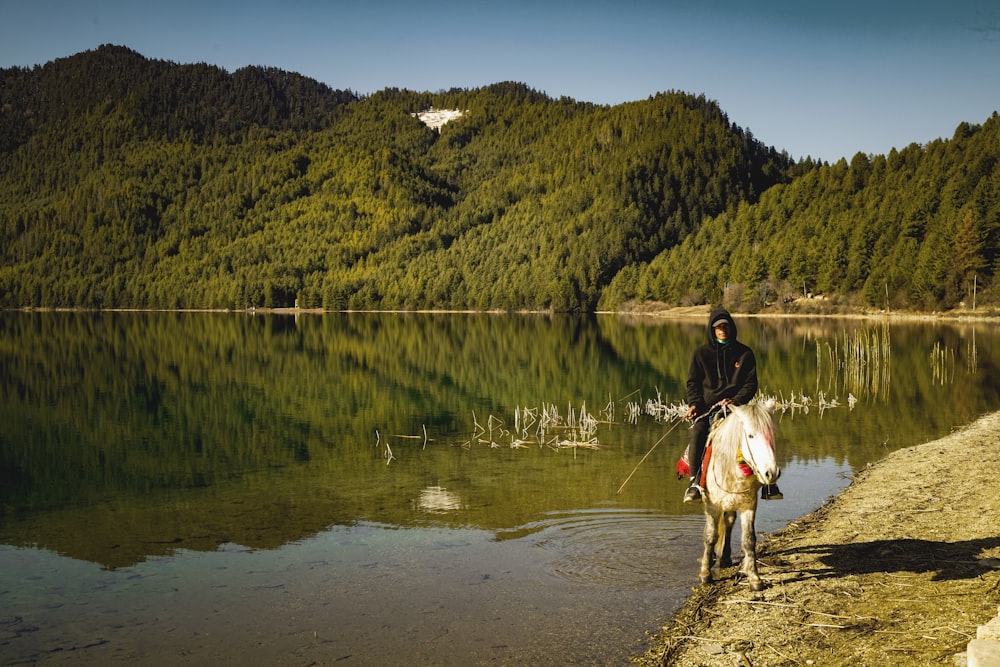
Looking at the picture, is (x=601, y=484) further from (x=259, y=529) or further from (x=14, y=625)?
(x=14, y=625)

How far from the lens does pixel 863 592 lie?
9.77 metres

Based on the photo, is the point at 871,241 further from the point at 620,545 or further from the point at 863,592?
the point at 863,592

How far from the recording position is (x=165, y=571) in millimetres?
12453

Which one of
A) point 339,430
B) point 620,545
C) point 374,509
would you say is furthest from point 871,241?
point 620,545

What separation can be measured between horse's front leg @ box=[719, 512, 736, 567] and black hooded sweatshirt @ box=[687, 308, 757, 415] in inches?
58.2

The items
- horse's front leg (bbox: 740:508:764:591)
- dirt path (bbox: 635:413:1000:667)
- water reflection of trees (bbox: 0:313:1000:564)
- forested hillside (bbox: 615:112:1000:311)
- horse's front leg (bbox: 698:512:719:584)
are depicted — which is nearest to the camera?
dirt path (bbox: 635:413:1000:667)

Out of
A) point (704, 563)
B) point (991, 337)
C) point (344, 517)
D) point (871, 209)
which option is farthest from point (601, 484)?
point (871, 209)

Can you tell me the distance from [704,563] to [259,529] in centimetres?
793

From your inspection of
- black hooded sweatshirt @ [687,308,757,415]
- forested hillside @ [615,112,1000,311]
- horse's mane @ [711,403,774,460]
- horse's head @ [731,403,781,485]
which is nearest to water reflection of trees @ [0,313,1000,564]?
black hooded sweatshirt @ [687,308,757,415]

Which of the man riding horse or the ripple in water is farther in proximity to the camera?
the ripple in water

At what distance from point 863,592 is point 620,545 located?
Result: 4.03 m

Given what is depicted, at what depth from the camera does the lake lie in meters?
9.99

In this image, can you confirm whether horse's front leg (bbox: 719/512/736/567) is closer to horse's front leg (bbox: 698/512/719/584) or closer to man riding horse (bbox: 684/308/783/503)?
horse's front leg (bbox: 698/512/719/584)

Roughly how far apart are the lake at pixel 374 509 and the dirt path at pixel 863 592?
76 centimetres
